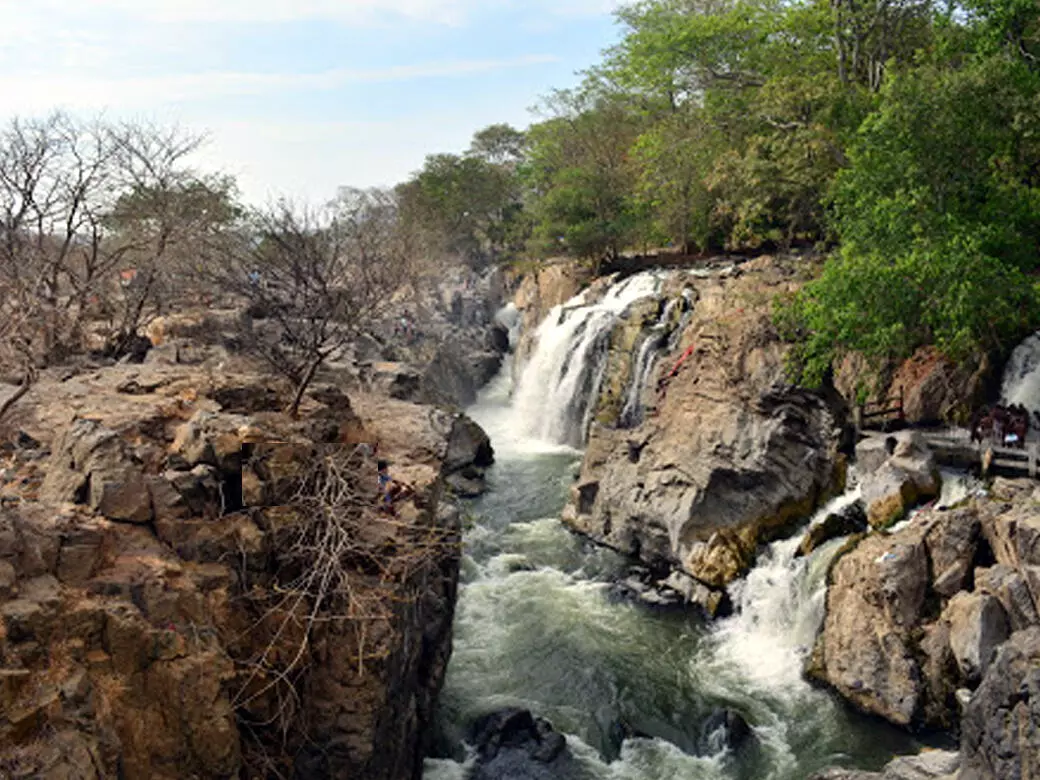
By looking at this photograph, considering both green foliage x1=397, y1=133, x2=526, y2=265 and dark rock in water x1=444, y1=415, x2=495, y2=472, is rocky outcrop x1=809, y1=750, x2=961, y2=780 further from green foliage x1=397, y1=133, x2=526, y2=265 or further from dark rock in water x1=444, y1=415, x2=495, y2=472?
green foliage x1=397, y1=133, x2=526, y2=265

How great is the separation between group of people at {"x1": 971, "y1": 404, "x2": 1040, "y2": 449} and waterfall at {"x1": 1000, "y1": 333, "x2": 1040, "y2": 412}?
1.79 ft

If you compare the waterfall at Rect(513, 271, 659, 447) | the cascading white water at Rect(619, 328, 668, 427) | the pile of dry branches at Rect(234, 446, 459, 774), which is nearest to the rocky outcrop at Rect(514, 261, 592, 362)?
the waterfall at Rect(513, 271, 659, 447)

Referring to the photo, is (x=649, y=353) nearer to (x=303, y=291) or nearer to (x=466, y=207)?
(x=303, y=291)

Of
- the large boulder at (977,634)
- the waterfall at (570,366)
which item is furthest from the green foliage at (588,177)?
the large boulder at (977,634)

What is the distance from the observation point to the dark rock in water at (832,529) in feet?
48.6

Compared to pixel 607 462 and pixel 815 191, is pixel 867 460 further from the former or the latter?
pixel 815 191

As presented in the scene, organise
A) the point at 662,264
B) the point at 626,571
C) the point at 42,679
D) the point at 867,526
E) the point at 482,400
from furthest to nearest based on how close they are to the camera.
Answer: the point at 482,400, the point at 662,264, the point at 626,571, the point at 867,526, the point at 42,679

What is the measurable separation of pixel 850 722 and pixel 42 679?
436 inches

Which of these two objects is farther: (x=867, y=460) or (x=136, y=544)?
(x=867, y=460)

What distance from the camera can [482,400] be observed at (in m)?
34.3

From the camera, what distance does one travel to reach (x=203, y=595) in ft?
23.9

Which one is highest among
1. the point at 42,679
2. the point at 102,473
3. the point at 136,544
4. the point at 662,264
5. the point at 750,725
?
the point at 662,264

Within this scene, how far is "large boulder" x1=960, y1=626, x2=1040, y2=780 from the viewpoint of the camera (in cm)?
706

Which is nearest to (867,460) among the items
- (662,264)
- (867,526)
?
(867,526)
